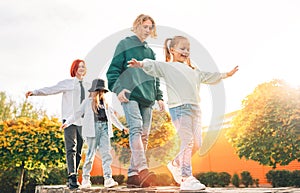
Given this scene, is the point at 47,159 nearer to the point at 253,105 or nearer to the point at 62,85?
the point at 62,85

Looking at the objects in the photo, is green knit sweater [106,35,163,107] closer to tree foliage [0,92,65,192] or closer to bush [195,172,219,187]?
tree foliage [0,92,65,192]

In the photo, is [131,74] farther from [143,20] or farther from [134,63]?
[134,63]

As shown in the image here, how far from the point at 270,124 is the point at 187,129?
970cm

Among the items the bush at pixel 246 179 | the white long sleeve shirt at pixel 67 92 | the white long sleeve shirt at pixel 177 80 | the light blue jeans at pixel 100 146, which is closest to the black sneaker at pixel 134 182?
the light blue jeans at pixel 100 146

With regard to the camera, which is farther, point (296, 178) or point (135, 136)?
point (296, 178)

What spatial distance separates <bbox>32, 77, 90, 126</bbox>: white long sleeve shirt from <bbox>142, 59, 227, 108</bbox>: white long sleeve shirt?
1.97 metres

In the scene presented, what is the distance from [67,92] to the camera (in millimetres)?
5188

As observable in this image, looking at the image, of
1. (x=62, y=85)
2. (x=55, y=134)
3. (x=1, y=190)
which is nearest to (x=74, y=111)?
(x=62, y=85)

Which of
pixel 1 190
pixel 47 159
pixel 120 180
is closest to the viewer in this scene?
pixel 47 159

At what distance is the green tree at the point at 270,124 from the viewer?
11789 millimetres

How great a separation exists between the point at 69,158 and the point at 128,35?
188 cm

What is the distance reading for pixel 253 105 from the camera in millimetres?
13242

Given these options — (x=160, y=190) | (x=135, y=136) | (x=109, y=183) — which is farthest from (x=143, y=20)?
(x=109, y=183)

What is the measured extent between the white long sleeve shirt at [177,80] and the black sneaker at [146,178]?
2.91 feet
